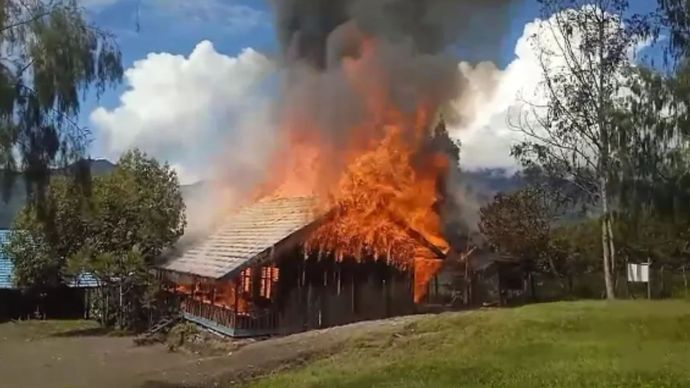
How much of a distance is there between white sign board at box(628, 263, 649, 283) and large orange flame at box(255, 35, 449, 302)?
857 cm

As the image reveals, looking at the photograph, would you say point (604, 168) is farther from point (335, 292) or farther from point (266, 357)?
point (266, 357)

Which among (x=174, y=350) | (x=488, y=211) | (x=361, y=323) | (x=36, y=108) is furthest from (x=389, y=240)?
(x=488, y=211)

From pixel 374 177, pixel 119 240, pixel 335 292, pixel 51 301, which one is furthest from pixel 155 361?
pixel 51 301

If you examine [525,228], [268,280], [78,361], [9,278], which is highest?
[525,228]

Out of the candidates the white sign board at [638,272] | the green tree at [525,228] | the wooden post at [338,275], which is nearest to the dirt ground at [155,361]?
the wooden post at [338,275]

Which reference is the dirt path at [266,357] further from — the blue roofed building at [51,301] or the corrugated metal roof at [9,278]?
the blue roofed building at [51,301]

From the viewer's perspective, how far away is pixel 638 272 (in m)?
31.7

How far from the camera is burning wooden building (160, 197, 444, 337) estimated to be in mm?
24875

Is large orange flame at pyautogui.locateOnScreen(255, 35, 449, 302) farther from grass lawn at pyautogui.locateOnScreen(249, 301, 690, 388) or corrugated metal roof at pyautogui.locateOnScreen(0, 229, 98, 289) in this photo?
corrugated metal roof at pyautogui.locateOnScreen(0, 229, 98, 289)

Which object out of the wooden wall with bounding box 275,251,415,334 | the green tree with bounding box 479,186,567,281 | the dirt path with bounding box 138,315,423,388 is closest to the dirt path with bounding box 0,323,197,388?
the dirt path with bounding box 138,315,423,388

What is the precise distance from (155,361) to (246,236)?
5.43 meters

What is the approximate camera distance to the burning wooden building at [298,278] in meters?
24.9

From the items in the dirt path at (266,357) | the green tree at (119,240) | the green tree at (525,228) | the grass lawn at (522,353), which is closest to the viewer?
the grass lawn at (522,353)

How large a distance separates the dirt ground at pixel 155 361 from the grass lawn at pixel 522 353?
1015mm
